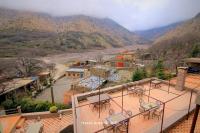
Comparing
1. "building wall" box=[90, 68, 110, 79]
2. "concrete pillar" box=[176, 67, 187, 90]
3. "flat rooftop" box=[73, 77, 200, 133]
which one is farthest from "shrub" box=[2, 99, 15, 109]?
"concrete pillar" box=[176, 67, 187, 90]

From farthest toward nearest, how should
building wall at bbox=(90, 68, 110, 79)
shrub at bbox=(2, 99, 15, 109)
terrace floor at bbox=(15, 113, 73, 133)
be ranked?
building wall at bbox=(90, 68, 110, 79)
shrub at bbox=(2, 99, 15, 109)
terrace floor at bbox=(15, 113, 73, 133)

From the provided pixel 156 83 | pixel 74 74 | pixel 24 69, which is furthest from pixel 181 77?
pixel 24 69

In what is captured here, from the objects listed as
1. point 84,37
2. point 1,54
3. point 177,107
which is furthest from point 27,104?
point 84,37

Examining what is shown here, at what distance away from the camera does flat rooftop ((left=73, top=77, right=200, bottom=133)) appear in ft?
20.3

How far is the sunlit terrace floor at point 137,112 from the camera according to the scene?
6.21 m

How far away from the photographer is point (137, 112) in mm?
7605

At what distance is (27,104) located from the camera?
17094mm

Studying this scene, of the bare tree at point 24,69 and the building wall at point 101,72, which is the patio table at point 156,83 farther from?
the bare tree at point 24,69

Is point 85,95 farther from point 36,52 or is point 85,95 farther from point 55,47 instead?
point 55,47

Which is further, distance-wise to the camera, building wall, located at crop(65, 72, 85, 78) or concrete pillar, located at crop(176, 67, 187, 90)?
building wall, located at crop(65, 72, 85, 78)

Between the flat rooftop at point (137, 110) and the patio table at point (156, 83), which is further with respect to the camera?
the patio table at point (156, 83)

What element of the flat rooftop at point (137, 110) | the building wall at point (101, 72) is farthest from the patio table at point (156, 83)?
the building wall at point (101, 72)

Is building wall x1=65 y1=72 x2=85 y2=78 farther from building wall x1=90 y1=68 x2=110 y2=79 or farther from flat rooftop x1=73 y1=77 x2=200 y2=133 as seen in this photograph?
flat rooftop x1=73 y1=77 x2=200 y2=133

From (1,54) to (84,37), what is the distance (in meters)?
71.9
